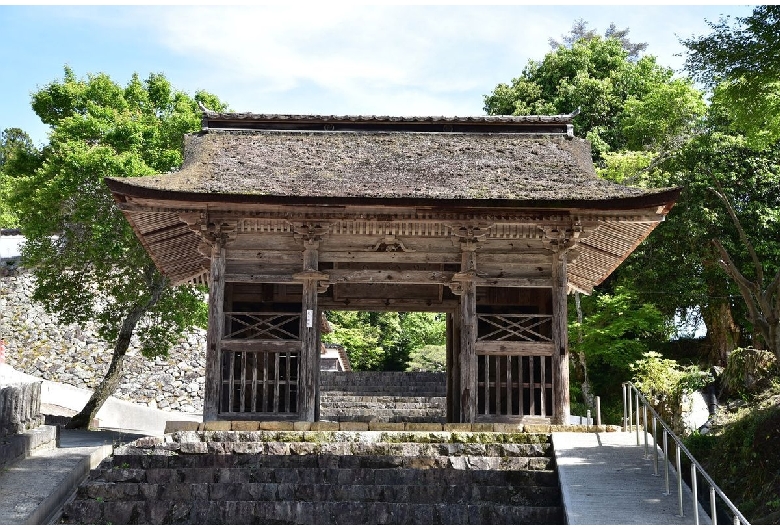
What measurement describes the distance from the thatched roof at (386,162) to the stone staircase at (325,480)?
3981mm

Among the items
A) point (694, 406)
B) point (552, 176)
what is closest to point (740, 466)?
point (552, 176)

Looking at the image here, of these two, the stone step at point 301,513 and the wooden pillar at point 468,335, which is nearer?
the stone step at point 301,513

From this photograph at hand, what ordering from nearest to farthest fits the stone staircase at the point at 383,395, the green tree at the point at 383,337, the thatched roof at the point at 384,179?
the thatched roof at the point at 384,179, the stone staircase at the point at 383,395, the green tree at the point at 383,337

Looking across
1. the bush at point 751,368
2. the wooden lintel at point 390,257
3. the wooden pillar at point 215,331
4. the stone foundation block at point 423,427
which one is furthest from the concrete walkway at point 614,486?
the bush at point 751,368

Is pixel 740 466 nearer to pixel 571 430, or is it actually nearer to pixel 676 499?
pixel 571 430

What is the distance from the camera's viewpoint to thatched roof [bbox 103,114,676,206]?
15.6 m

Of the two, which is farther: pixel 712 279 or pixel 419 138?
pixel 712 279

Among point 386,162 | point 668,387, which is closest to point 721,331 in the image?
point 668,387

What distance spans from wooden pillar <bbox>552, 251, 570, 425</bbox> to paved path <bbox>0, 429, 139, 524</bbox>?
7.83 metres

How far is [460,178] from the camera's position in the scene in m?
16.7

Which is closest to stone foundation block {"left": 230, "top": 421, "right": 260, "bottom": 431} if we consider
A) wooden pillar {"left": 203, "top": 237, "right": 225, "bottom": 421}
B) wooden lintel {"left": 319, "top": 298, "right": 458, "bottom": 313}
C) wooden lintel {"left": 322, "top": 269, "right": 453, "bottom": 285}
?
wooden pillar {"left": 203, "top": 237, "right": 225, "bottom": 421}

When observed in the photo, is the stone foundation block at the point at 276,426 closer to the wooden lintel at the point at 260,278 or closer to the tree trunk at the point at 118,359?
the wooden lintel at the point at 260,278

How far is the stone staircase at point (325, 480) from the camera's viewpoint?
36.8 ft

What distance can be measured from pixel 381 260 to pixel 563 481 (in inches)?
251
